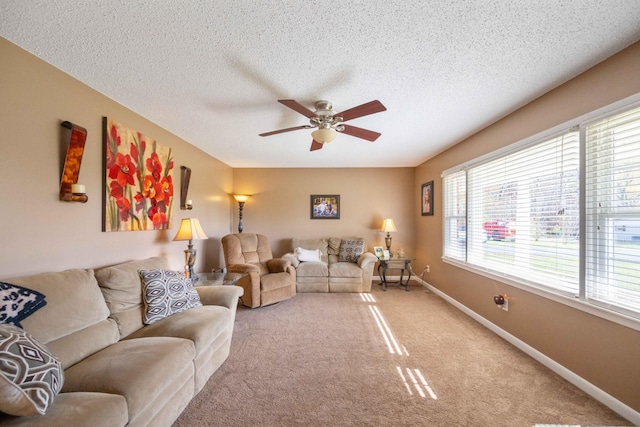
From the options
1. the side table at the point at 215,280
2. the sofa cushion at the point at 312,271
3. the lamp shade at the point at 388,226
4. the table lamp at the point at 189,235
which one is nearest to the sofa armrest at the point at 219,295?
the side table at the point at 215,280

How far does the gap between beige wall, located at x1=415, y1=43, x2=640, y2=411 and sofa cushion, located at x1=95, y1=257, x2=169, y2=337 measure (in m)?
3.05

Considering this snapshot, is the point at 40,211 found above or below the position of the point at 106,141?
below

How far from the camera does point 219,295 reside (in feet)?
7.93

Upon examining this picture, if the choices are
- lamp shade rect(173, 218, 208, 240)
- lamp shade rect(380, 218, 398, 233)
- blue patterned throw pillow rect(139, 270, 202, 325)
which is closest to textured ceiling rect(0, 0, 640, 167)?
lamp shade rect(173, 218, 208, 240)

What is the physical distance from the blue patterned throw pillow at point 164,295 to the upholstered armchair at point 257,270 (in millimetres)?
1322

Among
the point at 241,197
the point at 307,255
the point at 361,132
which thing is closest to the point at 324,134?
the point at 361,132

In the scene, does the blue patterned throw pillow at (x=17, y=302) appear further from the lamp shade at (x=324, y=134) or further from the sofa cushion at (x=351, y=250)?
the sofa cushion at (x=351, y=250)

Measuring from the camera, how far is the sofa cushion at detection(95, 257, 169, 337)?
1.88m

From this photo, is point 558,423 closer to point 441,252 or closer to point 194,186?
point 441,252

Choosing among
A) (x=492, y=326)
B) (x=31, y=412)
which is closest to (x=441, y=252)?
(x=492, y=326)

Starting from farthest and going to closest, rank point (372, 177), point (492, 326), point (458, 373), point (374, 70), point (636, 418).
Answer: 1. point (372, 177)
2. point (492, 326)
3. point (458, 373)
4. point (374, 70)
5. point (636, 418)

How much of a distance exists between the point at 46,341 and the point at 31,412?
21.4 inches

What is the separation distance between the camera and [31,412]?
1.00 metres

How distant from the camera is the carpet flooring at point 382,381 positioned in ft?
5.36
